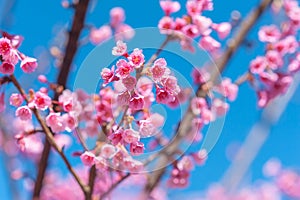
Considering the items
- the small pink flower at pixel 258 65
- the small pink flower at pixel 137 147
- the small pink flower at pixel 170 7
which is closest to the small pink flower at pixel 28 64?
the small pink flower at pixel 137 147

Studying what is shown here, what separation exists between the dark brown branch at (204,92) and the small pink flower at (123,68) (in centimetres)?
88

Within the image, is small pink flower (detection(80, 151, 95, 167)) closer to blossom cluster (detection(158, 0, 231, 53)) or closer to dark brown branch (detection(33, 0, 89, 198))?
dark brown branch (detection(33, 0, 89, 198))

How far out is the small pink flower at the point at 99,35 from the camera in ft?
8.06

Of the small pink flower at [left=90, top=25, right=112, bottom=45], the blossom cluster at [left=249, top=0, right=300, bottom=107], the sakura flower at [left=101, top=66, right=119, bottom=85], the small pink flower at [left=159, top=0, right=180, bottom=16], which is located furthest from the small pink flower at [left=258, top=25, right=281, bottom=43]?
the sakura flower at [left=101, top=66, right=119, bottom=85]

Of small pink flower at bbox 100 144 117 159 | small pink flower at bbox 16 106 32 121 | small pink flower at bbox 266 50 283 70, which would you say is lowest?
small pink flower at bbox 100 144 117 159

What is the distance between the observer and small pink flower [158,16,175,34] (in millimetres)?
1889

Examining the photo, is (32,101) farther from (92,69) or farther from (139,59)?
(139,59)

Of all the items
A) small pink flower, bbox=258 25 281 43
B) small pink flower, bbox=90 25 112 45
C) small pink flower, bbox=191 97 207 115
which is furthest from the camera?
small pink flower, bbox=90 25 112 45

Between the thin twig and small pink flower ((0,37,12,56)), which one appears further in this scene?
the thin twig

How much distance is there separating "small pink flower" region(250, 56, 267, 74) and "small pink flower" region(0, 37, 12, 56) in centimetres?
117

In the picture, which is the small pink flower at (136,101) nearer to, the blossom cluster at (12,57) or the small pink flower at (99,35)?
the blossom cluster at (12,57)

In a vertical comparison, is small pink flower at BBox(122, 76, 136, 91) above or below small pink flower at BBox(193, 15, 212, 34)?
below

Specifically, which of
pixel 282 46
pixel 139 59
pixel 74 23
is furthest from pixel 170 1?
pixel 139 59

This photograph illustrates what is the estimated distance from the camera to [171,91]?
1.33 m
